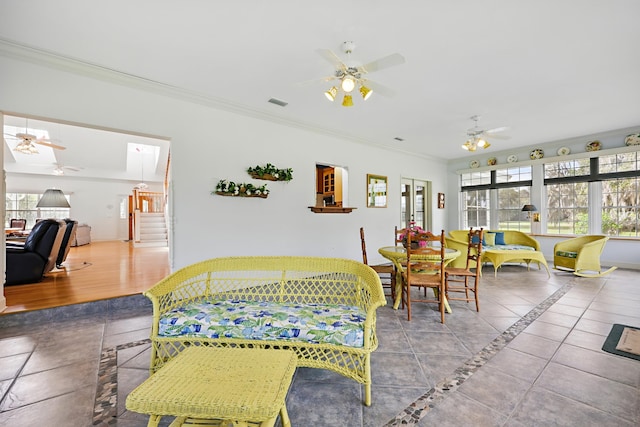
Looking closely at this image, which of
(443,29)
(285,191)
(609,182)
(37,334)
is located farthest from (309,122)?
(609,182)

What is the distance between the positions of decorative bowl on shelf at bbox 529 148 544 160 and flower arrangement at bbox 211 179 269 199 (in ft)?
20.5

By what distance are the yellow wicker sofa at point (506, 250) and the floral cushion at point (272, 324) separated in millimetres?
3145

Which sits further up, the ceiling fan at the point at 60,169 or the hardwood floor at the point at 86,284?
the ceiling fan at the point at 60,169

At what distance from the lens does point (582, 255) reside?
16.0ft

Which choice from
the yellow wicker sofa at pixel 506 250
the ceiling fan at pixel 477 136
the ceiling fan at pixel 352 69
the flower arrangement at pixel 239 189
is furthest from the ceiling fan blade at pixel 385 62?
the yellow wicker sofa at pixel 506 250

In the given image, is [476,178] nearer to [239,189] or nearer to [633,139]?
[633,139]

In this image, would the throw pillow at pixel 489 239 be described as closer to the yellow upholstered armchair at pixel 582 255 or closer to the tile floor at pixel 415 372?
the yellow upholstered armchair at pixel 582 255

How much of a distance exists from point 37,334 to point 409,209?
6.76m

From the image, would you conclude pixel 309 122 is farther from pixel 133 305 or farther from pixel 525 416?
pixel 525 416

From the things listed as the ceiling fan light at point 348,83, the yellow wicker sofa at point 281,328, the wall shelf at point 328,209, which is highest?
the ceiling fan light at point 348,83

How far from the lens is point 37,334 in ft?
8.52

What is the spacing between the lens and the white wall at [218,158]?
9.45 feet

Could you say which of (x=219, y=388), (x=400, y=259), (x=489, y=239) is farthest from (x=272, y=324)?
(x=489, y=239)

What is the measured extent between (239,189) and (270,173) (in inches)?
21.9
